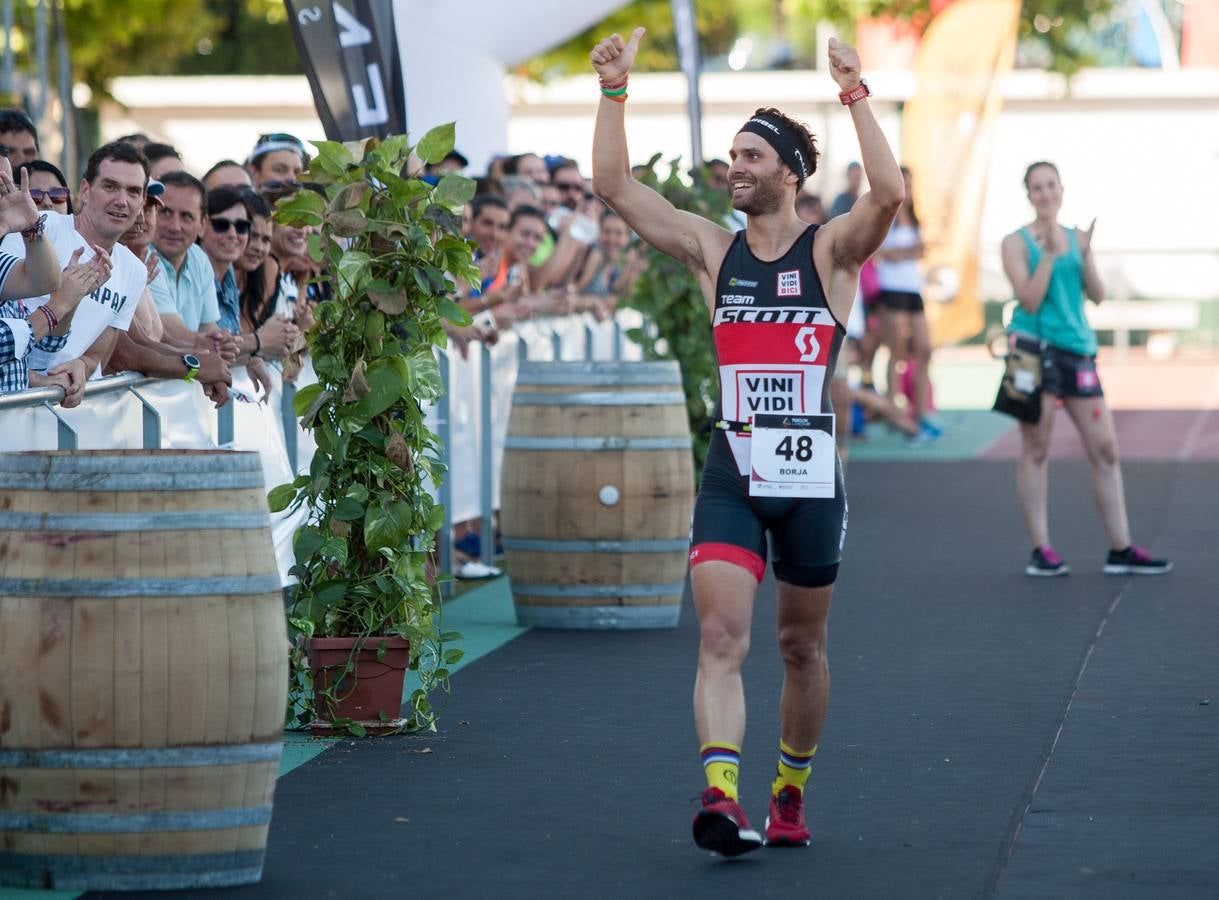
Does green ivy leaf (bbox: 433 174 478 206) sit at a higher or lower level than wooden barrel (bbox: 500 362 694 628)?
higher

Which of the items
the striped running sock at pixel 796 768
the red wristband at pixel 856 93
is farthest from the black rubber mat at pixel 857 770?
the red wristband at pixel 856 93

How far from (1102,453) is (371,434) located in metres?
5.24

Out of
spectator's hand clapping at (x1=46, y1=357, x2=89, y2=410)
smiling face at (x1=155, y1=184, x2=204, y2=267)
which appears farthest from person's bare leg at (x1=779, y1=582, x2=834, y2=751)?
smiling face at (x1=155, y1=184, x2=204, y2=267)

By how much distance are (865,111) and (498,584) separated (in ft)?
20.3

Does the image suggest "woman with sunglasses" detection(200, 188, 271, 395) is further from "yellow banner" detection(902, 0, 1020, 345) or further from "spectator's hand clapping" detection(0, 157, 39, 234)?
"yellow banner" detection(902, 0, 1020, 345)

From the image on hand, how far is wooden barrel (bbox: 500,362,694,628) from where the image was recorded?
9.84 metres

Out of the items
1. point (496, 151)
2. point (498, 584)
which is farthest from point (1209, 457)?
point (498, 584)

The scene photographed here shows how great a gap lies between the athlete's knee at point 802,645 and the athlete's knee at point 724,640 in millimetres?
247

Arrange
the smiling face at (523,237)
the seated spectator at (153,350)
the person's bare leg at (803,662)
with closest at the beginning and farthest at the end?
1. the person's bare leg at (803,662)
2. the seated spectator at (153,350)
3. the smiling face at (523,237)

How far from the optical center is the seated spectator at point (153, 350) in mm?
7746

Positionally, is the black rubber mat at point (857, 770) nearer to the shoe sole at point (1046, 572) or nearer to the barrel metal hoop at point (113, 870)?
Result: the barrel metal hoop at point (113, 870)

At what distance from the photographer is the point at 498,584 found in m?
11.6

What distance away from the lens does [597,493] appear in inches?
388

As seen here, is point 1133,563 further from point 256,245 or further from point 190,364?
point 190,364
